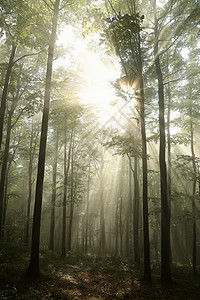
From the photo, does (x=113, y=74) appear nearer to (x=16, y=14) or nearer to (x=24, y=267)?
(x=16, y=14)

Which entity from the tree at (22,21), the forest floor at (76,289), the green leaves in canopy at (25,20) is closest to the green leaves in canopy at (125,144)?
the forest floor at (76,289)

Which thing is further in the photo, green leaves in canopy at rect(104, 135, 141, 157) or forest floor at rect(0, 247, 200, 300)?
green leaves in canopy at rect(104, 135, 141, 157)

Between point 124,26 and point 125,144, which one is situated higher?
point 124,26

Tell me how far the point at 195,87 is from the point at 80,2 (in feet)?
30.3

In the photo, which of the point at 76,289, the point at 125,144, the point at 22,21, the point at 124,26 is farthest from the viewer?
the point at 125,144

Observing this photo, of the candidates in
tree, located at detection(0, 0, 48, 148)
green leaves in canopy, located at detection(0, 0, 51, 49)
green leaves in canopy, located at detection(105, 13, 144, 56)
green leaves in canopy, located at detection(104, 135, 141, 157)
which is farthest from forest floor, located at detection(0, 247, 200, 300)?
green leaves in canopy, located at detection(0, 0, 51, 49)

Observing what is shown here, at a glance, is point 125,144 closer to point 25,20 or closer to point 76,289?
point 76,289

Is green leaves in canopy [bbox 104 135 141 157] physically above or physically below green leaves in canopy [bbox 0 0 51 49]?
below

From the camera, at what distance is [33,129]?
1736cm

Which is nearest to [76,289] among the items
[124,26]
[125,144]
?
[125,144]

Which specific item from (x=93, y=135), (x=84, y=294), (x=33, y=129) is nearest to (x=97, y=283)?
(x=84, y=294)

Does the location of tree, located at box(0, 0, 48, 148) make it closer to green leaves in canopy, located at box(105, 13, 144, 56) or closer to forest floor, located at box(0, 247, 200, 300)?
green leaves in canopy, located at box(105, 13, 144, 56)

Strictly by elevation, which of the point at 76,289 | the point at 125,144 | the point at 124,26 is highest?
the point at 124,26

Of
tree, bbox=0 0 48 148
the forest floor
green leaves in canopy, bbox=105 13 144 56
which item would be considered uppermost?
tree, bbox=0 0 48 148
